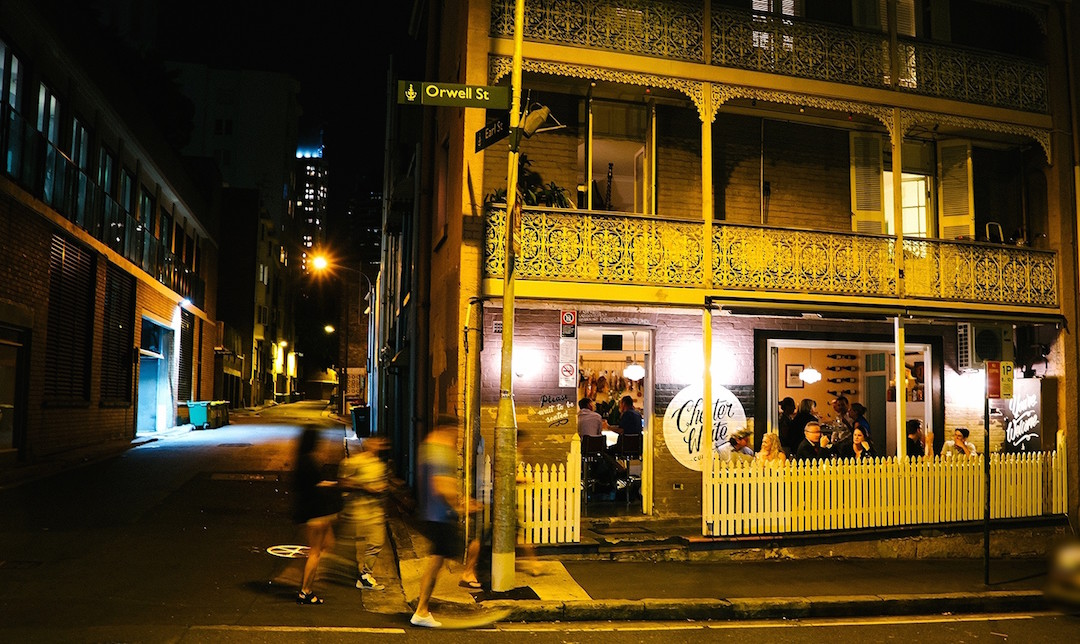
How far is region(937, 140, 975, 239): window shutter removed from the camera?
15.1 metres

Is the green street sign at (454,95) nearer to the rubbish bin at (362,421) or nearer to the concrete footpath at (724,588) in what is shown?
the concrete footpath at (724,588)

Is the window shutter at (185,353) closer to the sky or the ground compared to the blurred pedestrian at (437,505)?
closer to the sky

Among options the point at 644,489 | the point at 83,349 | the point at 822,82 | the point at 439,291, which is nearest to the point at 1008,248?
the point at 822,82

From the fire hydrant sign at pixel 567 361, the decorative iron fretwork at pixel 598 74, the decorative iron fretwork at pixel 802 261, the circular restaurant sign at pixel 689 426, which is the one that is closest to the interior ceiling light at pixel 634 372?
the circular restaurant sign at pixel 689 426

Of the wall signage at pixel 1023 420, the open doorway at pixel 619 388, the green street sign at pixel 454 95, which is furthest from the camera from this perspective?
the wall signage at pixel 1023 420

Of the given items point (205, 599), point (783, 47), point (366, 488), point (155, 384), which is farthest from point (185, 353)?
point (366, 488)

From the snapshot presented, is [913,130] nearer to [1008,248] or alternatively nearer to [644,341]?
[1008,248]

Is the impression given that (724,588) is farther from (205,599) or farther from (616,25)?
(616,25)

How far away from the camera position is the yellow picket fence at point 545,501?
418 inches

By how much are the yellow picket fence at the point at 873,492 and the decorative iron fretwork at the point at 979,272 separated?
2.42 m

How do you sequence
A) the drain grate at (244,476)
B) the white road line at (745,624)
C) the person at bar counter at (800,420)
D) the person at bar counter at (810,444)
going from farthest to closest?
the drain grate at (244,476) → the person at bar counter at (800,420) → the person at bar counter at (810,444) → the white road line at (745,624)

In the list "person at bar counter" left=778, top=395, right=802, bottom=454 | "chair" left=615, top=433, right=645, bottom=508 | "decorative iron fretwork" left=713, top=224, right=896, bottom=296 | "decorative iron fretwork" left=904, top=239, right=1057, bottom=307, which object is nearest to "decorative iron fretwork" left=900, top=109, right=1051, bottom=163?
"decorative iron fretwork" left=904, top=239, right=1057, bottom=307

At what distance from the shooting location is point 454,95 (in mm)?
9156

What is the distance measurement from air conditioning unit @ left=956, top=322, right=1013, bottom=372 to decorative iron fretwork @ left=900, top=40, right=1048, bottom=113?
12.6 ft
